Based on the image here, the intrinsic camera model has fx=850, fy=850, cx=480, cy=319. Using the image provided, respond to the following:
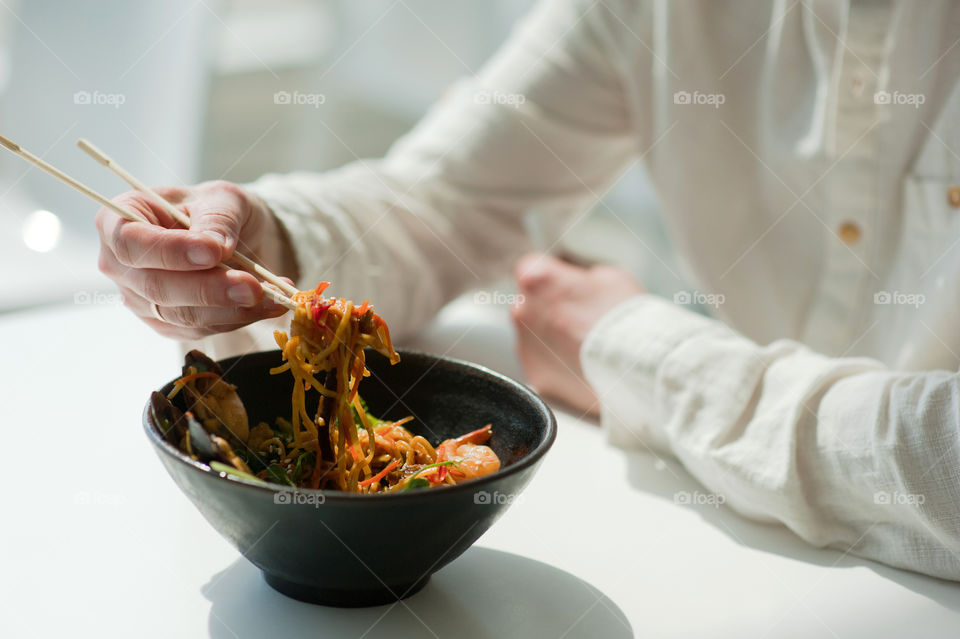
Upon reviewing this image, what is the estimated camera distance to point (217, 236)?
0.88 meters

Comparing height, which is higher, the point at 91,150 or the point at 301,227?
the point at 91,150

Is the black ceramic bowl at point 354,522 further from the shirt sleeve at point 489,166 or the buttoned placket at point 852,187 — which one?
the buttoned placket at point 852,187

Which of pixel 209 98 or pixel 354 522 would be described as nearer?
pixel 354 522

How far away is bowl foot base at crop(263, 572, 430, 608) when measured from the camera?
774mm

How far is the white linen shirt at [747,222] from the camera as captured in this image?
0.96 m

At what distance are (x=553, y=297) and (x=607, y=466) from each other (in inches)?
13.2

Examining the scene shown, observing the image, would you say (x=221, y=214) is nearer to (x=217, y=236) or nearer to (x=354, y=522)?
(x=217, y=236)

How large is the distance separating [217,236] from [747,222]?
0.99m

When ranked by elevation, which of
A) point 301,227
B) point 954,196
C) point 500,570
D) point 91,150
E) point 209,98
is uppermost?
point 209,98

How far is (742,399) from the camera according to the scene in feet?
3.37

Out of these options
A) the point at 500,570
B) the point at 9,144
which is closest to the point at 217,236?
the point at 9,144

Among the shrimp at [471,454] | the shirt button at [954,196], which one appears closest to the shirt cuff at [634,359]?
the shrimp at [471,454]

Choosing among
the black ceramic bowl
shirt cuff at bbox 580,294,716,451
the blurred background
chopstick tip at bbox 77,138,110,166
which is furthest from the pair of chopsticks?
the blurred background

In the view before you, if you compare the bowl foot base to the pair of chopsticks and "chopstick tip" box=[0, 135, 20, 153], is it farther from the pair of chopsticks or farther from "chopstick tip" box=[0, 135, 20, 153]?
"chopstick tip" box=[0, 135, 20, 153]
